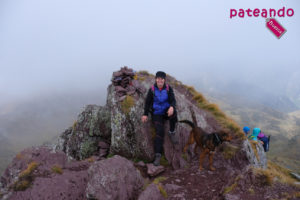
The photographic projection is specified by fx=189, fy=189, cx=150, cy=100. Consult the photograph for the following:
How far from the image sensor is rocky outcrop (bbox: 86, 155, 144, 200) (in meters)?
6.60

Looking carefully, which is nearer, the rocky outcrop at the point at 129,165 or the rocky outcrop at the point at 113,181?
the rocky outcrop at the point at 113,181

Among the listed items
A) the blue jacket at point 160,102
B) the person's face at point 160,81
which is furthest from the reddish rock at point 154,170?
the person's face at point 160,81

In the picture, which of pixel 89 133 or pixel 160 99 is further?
pixel 89 133

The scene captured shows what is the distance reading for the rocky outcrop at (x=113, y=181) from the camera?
6602 millimetres

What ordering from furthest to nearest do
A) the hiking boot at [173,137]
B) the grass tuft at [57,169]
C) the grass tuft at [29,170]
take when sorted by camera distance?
the hiking boot at [173,137] < the grass tuft at [57,169] < the grass tuft at [29,170]

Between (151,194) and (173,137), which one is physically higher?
(173,137)

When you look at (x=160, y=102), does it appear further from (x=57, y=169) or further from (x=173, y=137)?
(x=57, y=169)

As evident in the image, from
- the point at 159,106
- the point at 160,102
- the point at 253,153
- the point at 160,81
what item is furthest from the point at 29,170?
the point at 253,153

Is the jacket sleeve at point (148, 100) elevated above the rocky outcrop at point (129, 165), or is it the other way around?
the jacket sleeve at point (148, 100)

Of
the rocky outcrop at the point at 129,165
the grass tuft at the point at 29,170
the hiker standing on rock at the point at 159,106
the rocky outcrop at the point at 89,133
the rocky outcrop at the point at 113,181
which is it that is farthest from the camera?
the rocky outcrop at the point at 89,133

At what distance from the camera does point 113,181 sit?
6.97m

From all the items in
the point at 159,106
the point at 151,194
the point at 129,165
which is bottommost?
the point at 151,194

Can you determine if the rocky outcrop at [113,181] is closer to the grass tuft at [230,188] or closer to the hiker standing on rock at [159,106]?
the hiker standing on rock at [159,106]

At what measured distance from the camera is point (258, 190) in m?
6.61
